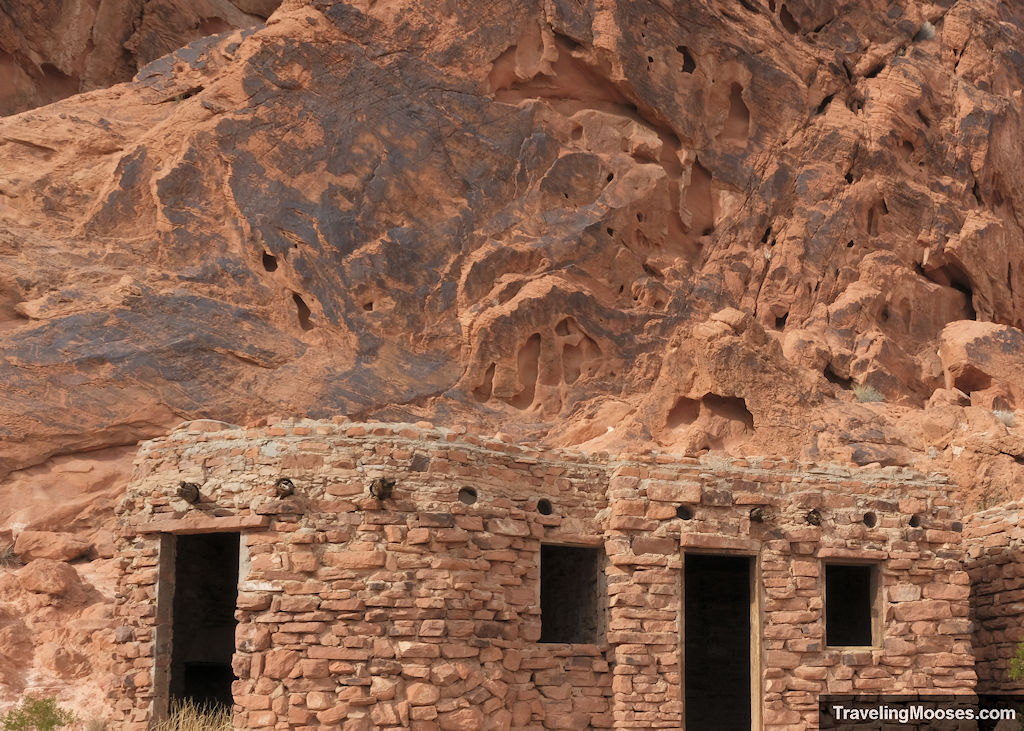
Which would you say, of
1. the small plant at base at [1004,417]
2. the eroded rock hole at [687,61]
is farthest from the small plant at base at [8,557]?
the small plant at base at [1004,417]

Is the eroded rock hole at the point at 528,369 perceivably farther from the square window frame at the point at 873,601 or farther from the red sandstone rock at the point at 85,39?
the red sandstone rock at the point at 85,39

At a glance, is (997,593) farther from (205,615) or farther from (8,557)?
(8,557)

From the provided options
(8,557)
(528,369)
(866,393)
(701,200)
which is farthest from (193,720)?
(701,200)

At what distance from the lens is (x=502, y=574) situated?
12.7 meters

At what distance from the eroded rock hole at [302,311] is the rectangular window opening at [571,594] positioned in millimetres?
6785

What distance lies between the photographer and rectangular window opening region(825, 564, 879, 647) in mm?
15984

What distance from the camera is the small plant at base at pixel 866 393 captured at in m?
21.8

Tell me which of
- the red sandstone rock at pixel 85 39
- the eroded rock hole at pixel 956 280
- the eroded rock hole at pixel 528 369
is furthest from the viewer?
the red sandstone rock at pixel 85 39

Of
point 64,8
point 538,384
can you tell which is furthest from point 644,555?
point 64,8

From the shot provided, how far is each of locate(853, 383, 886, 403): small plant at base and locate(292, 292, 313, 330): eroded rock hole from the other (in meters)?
9.61

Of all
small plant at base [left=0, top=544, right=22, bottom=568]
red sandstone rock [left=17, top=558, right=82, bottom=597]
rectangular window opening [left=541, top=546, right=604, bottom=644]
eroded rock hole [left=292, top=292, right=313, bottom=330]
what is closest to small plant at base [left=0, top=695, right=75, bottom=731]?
red sandstone rock [left=17, top=558, right=82, bottom=597]

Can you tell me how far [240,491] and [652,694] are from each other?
4.80 m

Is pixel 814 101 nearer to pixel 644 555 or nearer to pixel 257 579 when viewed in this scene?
pixel 644 555

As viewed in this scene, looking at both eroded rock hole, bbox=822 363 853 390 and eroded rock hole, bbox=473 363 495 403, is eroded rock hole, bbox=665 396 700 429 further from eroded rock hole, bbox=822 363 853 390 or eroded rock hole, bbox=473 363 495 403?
eroded rock hole, bbox=822 363 853 390
